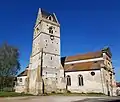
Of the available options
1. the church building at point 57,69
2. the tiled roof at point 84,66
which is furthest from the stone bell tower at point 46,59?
the tiled roof at point 84,66

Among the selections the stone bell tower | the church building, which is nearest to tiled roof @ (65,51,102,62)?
the church building

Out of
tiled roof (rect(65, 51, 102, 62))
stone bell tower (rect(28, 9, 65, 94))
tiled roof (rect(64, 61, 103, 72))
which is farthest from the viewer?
tiled roof (rect(65, 51, 102, 62))

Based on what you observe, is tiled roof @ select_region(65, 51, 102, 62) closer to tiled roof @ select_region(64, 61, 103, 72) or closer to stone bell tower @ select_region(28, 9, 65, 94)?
tiled roof @ select_region(64, 61, 103, 72)

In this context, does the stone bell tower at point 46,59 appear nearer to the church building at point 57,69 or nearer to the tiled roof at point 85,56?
the church building at point 57,69

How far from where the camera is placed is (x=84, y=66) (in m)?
42.3

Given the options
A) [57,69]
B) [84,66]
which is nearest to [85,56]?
[84,66]

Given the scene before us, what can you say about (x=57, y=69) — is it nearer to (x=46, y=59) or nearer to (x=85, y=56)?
(x=46, y=59)

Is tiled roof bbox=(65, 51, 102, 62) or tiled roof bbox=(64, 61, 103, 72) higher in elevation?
tiled roof bbox=(65, 51, 102, 62)

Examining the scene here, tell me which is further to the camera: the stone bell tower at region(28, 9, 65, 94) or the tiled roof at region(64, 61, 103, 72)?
the tiled roof at region(64, 61, 103, 72)

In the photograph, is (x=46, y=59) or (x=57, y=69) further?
(x=57, y=69)

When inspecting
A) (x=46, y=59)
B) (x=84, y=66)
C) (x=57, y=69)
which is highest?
(x=46, y=59)

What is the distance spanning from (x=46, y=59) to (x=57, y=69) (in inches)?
177

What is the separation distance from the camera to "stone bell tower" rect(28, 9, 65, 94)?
124ft

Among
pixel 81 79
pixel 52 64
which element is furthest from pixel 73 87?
pixel 52 64
